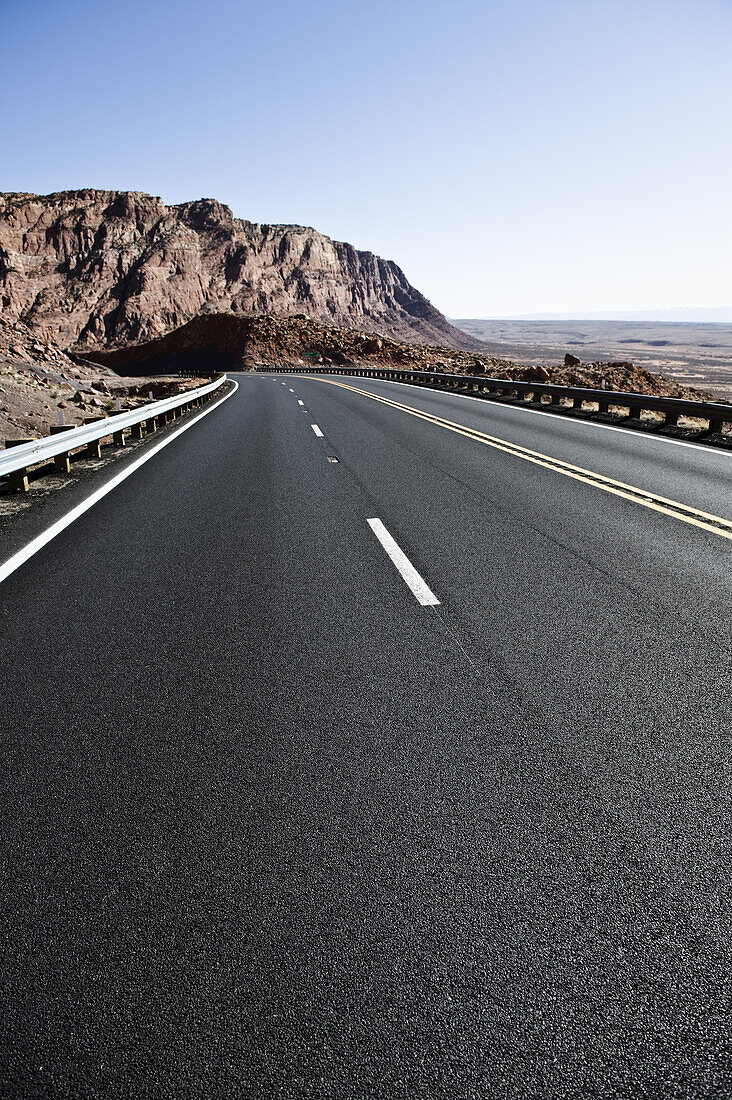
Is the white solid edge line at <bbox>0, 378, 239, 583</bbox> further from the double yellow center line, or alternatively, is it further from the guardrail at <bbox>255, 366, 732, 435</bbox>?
the guardrail at <bbox>255, 366, 732, 435</bbox>

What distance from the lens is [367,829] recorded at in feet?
9.30

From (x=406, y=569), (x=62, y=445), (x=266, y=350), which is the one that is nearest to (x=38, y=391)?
(x=62, y=445)

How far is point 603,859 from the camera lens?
2.65 metres

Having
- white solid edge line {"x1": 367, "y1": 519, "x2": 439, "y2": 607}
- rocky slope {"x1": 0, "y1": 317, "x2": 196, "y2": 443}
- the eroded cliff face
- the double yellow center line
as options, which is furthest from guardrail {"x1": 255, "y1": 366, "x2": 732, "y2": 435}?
the eroded cliff face

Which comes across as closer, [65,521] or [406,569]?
[406,569]

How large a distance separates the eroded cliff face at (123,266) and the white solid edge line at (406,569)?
400ft

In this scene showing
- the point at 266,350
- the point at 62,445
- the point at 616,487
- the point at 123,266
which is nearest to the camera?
the point at 616,487

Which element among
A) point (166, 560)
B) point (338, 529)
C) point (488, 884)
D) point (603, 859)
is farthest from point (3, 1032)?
point (338, 529)

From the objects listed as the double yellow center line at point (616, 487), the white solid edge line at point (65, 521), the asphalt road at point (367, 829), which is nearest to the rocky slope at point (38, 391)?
the white solid edge line at point (65, 521)

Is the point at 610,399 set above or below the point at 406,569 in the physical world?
above

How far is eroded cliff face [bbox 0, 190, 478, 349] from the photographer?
122062 millimetres

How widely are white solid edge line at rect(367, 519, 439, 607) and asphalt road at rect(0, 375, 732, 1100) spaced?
0.26 feet

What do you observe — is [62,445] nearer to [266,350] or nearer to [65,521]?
[65,521]

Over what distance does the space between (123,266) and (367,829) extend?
144409 mm
